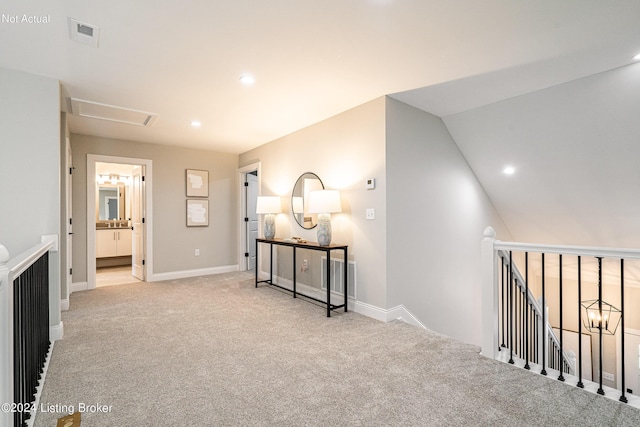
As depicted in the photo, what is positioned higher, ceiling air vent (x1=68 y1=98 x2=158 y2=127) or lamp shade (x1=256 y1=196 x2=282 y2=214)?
ceiling air vent (x1=68 y1=98 x2=158 y2=127)

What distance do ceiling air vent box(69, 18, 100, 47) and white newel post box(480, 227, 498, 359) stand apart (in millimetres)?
3184

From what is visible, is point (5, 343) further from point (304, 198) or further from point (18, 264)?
point (304, 198)

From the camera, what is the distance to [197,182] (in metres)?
5.89

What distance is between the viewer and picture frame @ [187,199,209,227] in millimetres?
5809

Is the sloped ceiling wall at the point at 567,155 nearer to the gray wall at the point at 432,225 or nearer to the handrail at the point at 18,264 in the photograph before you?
the gray wall at the point at 432,225

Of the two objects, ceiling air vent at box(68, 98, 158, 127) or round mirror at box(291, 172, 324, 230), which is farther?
round mirror at box(291, 172, 324, 230)

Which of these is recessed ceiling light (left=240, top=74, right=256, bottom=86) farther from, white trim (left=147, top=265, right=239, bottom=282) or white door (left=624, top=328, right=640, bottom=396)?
white door (left=624, top=328, right=640, bottom=396)

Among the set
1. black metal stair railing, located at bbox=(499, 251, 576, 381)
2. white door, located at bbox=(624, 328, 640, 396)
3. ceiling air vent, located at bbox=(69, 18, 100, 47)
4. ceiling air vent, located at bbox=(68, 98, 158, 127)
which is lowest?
white door, located at bbox=(624, 328, 640, 396)

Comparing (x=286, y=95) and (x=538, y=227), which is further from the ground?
(x=286, y=95)

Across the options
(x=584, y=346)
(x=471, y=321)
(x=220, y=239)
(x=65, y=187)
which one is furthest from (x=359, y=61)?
(x=584, y=346)

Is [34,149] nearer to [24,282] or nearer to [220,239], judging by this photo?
[24,282]

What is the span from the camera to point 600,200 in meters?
3.92

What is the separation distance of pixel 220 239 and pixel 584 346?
272 inches

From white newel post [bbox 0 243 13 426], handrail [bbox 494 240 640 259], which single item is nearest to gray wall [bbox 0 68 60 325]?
white newel post [bbox 0 243 13 426]
